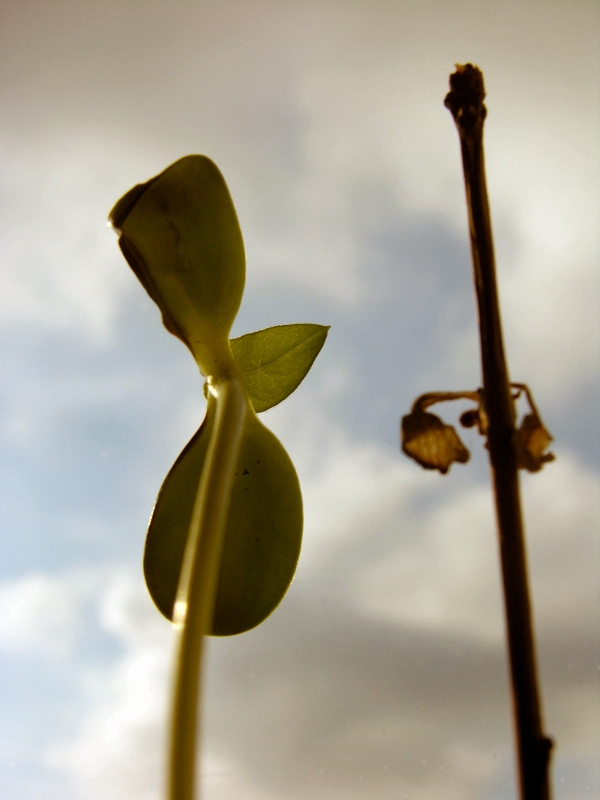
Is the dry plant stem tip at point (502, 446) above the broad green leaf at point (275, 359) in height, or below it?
below

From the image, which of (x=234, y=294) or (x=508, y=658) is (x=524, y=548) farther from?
(x=234, y=294)

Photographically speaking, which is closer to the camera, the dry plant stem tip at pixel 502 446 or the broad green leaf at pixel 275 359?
the dry plant stem tip at pixel 502 446

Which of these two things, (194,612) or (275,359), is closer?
(194,612)

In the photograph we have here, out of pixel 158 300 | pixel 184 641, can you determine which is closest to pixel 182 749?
pixel 184 641

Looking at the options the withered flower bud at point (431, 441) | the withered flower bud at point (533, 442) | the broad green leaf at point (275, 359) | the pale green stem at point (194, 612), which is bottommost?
the pale green stem at point (194, 612)

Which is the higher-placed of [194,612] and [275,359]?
[275,359]
